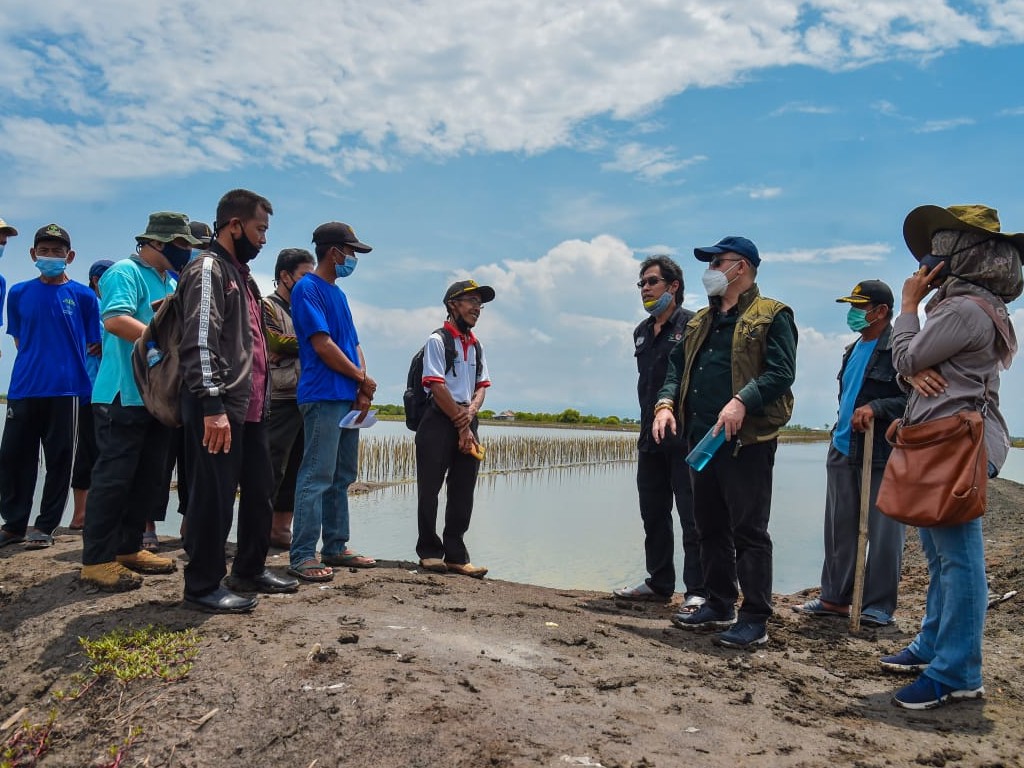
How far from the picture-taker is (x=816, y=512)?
11477 millimetres

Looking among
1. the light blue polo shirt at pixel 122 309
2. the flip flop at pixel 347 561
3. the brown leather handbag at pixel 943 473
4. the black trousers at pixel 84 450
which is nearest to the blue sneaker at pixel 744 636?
the brown leather handbag at pixel 943 473

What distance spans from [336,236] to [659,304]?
1.90m

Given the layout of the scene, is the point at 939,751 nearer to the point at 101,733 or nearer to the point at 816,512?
the point at 101,733

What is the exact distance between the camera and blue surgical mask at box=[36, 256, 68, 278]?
4.93 m

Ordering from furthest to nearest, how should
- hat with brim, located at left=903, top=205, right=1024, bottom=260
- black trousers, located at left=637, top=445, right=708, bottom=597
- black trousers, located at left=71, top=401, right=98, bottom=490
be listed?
1. black trousers, located at left=71, top=401, right=98, bottom=490
2. black trousers, located at left=637, top=445, right=708, bottom=597
3. hat with brim, located at left=903, top=205, right=1024, bottom=260

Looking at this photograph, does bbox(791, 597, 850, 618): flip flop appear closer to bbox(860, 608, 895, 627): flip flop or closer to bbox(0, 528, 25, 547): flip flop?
bbox(860, 608, 895, 627): flip flop

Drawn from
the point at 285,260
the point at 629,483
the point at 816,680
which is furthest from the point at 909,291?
the point at 629,483

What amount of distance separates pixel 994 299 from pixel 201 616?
3383 millimetres

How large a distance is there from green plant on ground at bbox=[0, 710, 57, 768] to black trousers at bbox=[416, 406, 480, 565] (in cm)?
235

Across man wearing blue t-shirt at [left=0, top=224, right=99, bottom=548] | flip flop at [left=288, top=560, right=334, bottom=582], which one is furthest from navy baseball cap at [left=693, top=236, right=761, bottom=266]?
man wearing blue t-shirt at [left=0, top=224, right=99, bottom=548]

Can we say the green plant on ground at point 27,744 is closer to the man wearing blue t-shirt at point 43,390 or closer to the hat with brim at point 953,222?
the man wearing blue t-shirt at point 43,390

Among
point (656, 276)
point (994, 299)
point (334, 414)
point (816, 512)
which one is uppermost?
point (656, 276)

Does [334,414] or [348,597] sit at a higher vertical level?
[334,414]

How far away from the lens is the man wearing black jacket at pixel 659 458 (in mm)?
4465
